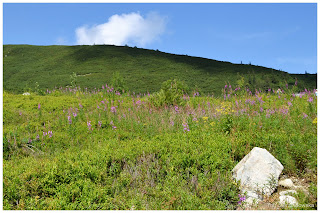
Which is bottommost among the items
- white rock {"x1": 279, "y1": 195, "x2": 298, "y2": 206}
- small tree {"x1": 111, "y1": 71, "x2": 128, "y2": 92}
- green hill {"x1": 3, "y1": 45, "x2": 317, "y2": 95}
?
white rock {"x1": 279, "y1": 195, "x2": 298, "y2": 206}

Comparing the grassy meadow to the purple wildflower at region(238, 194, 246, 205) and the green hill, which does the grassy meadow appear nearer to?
the purple wildflower at region(238, 194, 246, 205)

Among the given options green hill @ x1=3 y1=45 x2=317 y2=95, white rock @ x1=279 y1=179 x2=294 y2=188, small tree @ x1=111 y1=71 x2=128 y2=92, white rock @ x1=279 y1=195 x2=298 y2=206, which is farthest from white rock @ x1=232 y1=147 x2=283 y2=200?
green hill @ x1=3 y1=45 x2=317 y2=95

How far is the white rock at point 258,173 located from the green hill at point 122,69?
20042mm

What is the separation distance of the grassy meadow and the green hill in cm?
1783

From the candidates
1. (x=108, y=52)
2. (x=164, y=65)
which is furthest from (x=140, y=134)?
(x=108, y=52)

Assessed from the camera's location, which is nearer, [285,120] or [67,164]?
[67,164]

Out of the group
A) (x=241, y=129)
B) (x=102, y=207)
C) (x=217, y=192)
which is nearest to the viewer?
(x=102, y=207)

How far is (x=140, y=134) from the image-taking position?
7676 millimetres

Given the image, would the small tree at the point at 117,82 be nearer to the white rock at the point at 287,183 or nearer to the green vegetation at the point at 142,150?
the green vegetation at the point at 142,150

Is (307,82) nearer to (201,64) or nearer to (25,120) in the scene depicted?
(201,64)

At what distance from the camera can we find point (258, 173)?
15.4 ft

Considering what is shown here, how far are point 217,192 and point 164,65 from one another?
37304mm

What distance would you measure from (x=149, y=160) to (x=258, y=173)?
6.47ft

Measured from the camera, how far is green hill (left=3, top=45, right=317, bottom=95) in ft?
98.1
